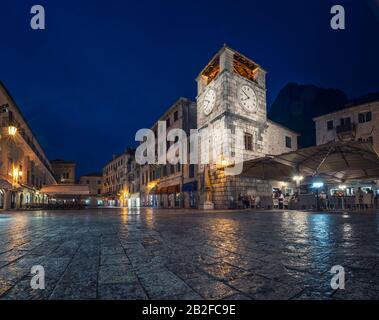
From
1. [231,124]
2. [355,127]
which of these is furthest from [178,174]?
[355,127]

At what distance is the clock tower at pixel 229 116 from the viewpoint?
70.7ft

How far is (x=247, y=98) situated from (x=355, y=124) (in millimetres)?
14826

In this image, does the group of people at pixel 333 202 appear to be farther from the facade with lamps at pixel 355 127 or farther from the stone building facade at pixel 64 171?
the stone building facade at pixel 64 171

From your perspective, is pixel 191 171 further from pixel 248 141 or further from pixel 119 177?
pixel 119 177

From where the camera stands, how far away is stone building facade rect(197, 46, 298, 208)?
21.5 m

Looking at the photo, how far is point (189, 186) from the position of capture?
88.1 feet

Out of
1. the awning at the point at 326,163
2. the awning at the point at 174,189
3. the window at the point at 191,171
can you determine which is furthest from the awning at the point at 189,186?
the awning at the point at 326,163

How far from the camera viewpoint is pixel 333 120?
32.0m

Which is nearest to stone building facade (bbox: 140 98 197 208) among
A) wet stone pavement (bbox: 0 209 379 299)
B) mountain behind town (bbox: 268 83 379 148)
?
wet stone pavement (bbox: 0 209 379 299)

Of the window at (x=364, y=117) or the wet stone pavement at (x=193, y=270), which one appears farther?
the window at (x=364, y=117)

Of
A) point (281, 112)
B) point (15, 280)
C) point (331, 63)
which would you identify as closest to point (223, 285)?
point (15, 280)

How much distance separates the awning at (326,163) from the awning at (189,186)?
23.8ft
